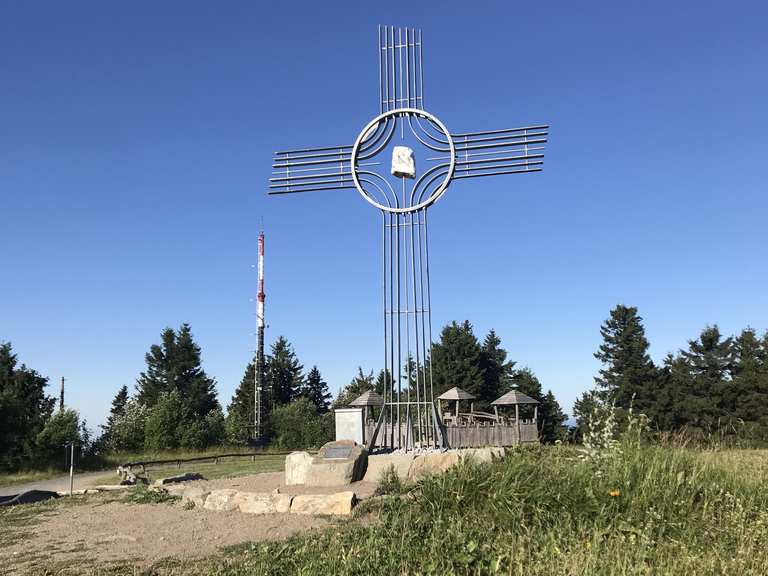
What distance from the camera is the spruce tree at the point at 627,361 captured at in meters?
36.7

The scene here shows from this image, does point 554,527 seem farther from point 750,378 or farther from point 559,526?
point 750,378

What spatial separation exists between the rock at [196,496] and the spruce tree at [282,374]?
141 feet

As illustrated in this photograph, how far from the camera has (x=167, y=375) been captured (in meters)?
51.3

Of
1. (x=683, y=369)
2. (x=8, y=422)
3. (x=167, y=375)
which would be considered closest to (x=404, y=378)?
(x=8, y=422)

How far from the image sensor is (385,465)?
10523 millimetres

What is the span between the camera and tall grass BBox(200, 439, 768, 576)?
4.83 m

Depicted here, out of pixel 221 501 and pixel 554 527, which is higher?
pixel 554 527

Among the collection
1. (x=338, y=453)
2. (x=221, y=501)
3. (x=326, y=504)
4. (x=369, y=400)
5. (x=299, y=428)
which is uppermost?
(x=369, y=400)

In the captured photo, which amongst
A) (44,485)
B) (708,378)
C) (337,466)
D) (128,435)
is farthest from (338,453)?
(708,378)

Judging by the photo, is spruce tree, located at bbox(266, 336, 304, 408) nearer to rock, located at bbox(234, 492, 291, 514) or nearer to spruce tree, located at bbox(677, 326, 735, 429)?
spruce tree, located at bbox(677, 326, 735, 429)

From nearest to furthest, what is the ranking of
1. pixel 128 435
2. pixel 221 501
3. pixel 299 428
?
pixel 221 501
pixel 128 435
pixel 299 428

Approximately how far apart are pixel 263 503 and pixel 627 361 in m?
34.4

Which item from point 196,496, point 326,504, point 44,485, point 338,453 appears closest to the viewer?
point 326,504

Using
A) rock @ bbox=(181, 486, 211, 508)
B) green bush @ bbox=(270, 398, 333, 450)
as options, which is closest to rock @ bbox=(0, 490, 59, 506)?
rock @ bbox=(181, 486, 211, 508)
